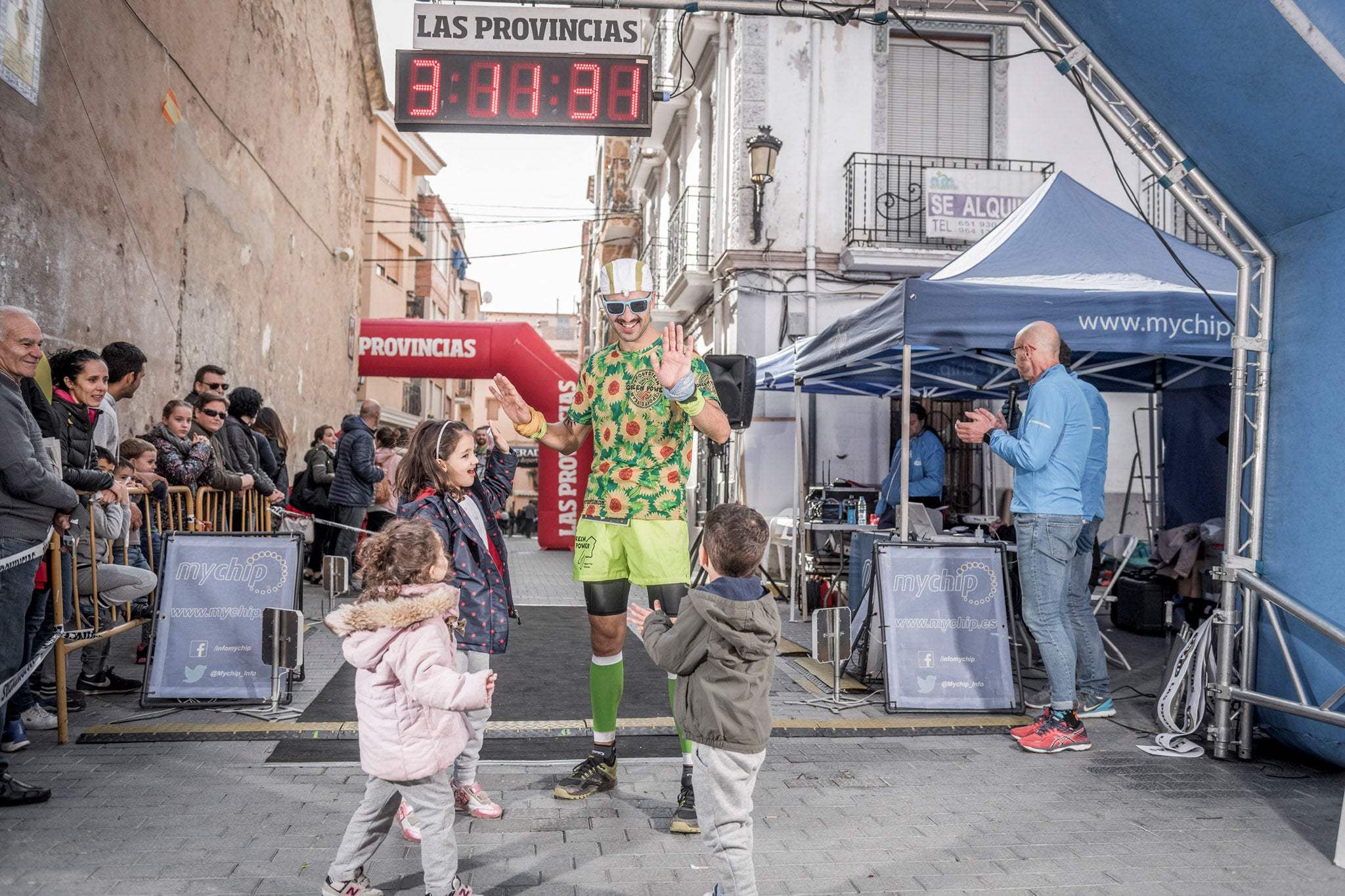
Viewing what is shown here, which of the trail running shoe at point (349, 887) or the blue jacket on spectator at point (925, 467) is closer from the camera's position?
the trail running shoe at point (349, 887)

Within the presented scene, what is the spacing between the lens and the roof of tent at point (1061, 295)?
645 cm

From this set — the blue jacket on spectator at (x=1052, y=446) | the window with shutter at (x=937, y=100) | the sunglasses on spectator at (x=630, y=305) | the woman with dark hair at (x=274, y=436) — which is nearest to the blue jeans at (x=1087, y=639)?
the blue jacket on spectator at (x=1052, y=446)

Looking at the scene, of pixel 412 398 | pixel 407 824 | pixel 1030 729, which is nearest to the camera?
pixel 407 824

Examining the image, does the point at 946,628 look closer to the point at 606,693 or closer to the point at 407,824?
the point at 606,693

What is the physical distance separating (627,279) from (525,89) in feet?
14.4

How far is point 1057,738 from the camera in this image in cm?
500

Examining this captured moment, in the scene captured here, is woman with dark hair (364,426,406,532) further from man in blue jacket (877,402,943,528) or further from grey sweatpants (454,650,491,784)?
grey sweatpants (454,650,491,784)

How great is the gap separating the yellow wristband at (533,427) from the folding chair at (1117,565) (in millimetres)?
4535

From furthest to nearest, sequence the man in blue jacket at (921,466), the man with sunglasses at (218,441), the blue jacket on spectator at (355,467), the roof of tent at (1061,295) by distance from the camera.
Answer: the blue jacket on spectator at (355,467) → the man in blue jacket at (921,466) → the man with sunglasses at (218,441) → the roof of tent at (1061,295)

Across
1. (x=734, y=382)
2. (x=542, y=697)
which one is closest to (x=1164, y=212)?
(x=734, y=382)

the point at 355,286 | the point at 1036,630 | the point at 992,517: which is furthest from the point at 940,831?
the point at 355,286

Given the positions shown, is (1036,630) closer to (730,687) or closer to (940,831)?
(940,831)

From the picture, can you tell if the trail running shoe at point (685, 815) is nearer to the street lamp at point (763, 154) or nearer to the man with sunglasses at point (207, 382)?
the man with sunglasses at point (207, 382)

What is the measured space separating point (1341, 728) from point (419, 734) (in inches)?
158
